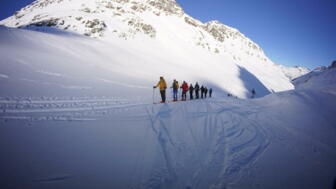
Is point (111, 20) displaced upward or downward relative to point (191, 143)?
upward

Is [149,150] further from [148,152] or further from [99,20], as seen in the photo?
[99,20]

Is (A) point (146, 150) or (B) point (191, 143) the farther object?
(B) point (191, 143)

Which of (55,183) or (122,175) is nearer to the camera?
(55,183)

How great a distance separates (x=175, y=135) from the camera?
4.70 m

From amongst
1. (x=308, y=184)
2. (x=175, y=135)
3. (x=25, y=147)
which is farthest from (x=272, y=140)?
(x=25, y=147)

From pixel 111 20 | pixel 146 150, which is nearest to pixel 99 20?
pixel 111 20

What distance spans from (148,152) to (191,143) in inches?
52.5

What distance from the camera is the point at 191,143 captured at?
422 centimetres

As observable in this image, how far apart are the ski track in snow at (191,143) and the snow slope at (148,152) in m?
0.02

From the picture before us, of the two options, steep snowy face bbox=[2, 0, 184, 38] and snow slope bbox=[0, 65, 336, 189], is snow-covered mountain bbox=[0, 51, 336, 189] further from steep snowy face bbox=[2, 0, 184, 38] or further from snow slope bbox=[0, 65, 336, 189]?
steep snowy face bbox=[2, 0, 184, 38]

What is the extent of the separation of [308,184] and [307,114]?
6.45 meters

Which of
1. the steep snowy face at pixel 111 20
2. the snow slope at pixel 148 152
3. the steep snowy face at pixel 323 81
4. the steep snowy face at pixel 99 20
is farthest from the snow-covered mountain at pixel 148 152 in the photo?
the steep snowy face at pixel 99 20

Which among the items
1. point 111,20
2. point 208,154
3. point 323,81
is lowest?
point 208,154

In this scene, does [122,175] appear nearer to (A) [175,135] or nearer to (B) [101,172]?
(B) [101,172]
